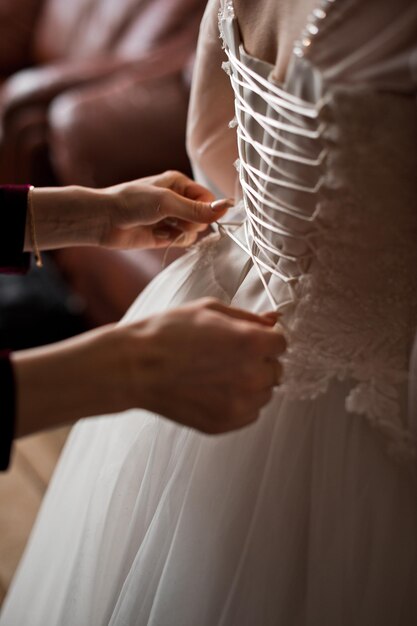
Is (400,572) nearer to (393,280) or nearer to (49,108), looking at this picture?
(393,280)

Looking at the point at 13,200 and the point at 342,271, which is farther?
the point at 13,200

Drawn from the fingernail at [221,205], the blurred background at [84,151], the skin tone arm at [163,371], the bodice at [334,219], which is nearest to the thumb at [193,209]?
the fingernail at [221,205]

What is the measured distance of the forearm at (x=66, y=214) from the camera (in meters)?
0.77

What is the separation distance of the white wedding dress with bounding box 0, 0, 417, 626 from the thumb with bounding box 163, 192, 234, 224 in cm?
5

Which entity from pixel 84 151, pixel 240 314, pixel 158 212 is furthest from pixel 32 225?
pixel 84 151

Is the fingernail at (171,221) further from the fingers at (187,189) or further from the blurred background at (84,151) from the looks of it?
the blurred background at (84,151)

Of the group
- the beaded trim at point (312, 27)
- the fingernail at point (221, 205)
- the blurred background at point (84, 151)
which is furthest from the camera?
the blurred background at point (84, 151)

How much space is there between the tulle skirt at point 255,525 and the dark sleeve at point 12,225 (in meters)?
0.21

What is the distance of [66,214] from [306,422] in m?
0.35

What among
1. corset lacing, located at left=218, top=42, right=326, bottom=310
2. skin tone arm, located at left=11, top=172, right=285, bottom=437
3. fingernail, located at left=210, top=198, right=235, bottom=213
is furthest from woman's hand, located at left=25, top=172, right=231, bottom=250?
skin tone arm, located at left=11, top=172, right=285, bottom=437

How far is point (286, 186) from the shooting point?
22.6 inches

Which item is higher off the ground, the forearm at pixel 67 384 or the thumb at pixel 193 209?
the thumb at pixel 193 209

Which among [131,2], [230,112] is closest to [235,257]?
[230,112]

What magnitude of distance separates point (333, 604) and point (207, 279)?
333mm
